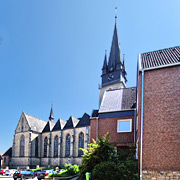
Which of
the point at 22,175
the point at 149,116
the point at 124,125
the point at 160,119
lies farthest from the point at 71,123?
the point at 160,119

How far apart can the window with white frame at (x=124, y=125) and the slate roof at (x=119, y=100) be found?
43.5 inches

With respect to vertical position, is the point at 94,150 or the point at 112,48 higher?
the point at 112,48

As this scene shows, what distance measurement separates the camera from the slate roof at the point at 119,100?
1716 centimetres

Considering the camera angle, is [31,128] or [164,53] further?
[31,128]

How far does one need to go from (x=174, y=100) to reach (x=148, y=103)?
1441mm

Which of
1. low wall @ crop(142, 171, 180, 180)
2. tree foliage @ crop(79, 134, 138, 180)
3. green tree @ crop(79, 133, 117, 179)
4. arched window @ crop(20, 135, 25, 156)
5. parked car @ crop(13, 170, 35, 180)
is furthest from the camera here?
arched window @ crop(20, 135, 25, 156)

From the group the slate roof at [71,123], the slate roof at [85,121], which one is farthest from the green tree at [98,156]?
the slate roof at [71,123]

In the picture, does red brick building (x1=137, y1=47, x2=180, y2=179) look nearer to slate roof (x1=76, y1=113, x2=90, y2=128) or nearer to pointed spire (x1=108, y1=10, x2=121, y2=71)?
slate roof (x1=76, y1=113, x2=90, y2=128)

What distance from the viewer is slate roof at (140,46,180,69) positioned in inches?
446

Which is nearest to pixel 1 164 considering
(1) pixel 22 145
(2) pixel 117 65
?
(1) pixel 22 145

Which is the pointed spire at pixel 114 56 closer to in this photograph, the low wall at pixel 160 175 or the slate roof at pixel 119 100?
the slate roof at pixel 119 100

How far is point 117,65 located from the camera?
44406 mm

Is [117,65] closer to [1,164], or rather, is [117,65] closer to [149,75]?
[149,75]

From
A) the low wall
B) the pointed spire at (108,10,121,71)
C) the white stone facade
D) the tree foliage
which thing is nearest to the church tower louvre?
the pointed spire at (108,10,121,71)
